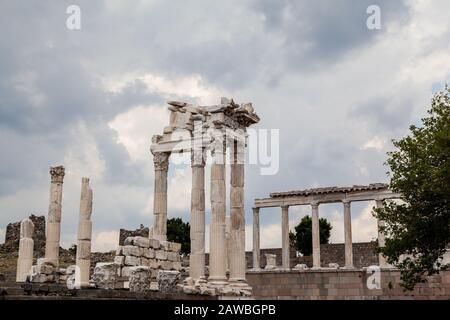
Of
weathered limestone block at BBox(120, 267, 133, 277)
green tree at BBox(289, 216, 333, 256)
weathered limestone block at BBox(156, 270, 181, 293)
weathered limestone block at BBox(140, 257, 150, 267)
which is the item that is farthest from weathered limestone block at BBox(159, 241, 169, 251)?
green tree at BBox(289, 216, 333, 256)

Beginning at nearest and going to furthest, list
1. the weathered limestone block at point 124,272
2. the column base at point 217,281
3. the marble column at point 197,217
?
the weathered limestone block at point 124,272 → the column base at point 217,281 → the marble column at point 197,217

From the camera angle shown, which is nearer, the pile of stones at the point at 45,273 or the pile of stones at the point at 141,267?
the pile of stones at the point at 141,267

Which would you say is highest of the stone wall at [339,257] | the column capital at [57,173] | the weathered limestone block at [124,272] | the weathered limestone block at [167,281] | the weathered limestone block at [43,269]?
the column capital at [57,173]

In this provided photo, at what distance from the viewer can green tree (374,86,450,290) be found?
76.0 feet

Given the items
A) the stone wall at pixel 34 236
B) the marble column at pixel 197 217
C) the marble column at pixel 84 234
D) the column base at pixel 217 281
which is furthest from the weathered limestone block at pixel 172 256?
the stone wall at pixel 34 236

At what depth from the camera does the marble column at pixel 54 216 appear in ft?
98.6

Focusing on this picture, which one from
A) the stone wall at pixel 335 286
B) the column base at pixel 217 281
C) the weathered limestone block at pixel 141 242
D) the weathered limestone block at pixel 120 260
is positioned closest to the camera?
the weathered limestone block at pixel 120 260

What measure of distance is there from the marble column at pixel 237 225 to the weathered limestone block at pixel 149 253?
4.31 metres

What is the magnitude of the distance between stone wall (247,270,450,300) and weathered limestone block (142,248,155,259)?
57.7 ft

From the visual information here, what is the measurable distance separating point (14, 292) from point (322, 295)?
29.9 metres

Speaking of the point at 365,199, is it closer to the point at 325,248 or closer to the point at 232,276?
the point at 325,248

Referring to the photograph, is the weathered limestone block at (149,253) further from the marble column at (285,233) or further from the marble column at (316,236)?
the marble column at (285,233)

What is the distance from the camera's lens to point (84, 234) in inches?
1056
